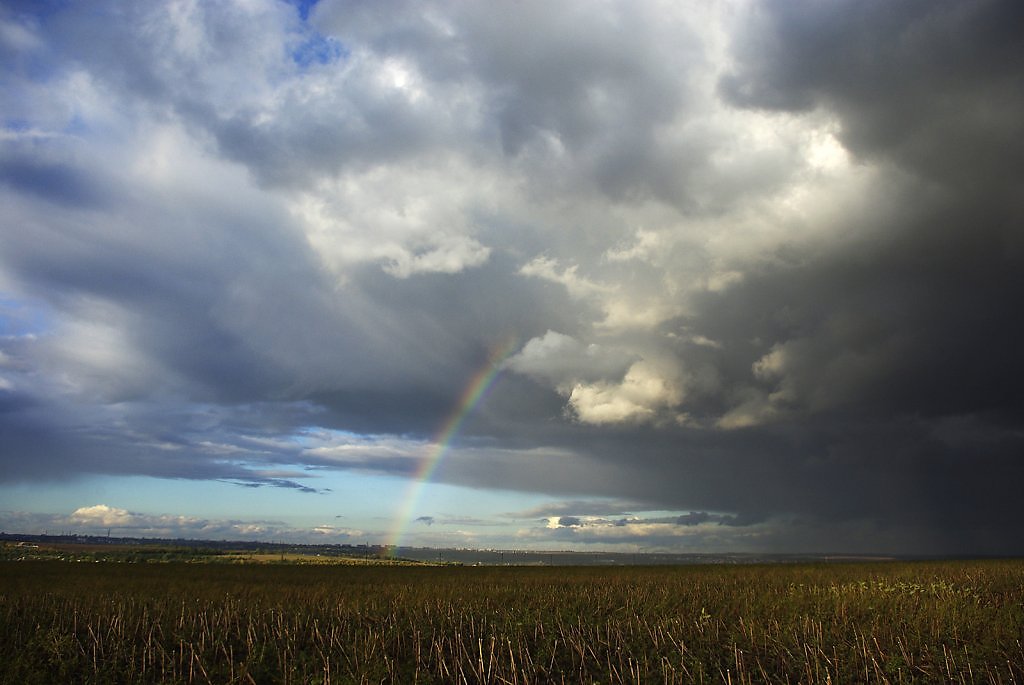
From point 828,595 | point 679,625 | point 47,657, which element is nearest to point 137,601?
point 47,657

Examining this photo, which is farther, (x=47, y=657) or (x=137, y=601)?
(x=137, y=601)

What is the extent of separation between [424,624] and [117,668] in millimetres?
11327

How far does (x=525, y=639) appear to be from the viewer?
75.3ft

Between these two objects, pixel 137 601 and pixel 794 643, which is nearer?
pixel 794 643

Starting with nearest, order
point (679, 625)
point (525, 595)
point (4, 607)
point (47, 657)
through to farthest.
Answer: point (47, 657)
point (679, 625)
point (4, 607)
point (525, 595)

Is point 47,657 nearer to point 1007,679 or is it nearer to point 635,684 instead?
point 635,684

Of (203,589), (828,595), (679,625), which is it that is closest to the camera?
(679,625)

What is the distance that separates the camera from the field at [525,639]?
18.6m

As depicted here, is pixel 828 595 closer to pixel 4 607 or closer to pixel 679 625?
pixel 679 625

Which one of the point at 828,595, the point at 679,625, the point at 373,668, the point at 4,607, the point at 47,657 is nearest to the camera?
the point at 373,668

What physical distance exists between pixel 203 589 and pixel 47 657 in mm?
24465

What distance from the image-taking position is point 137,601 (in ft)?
119

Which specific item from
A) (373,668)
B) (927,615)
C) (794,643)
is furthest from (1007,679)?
(373,668)

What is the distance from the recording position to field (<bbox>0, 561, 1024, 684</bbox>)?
1858 centimetres
